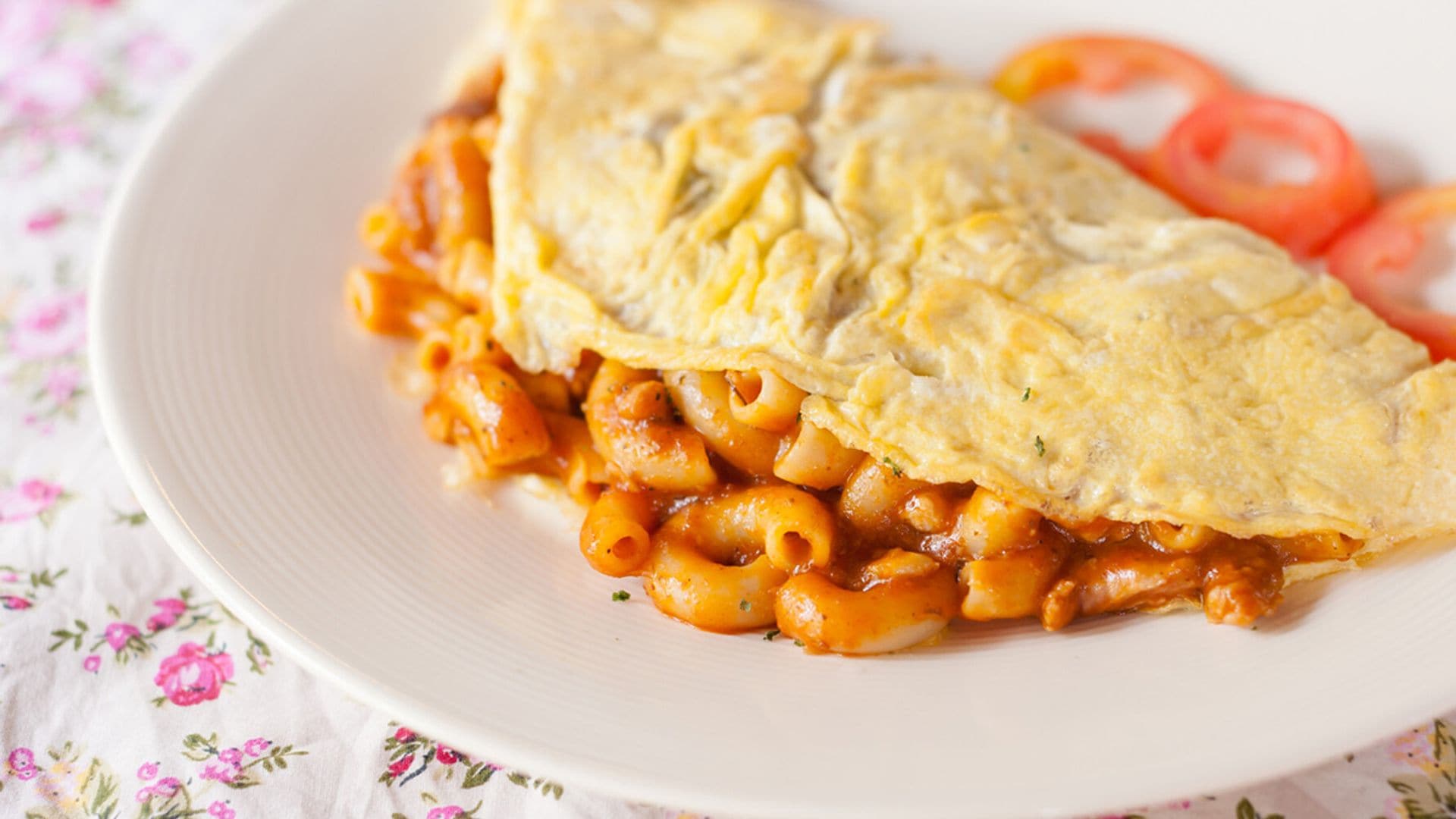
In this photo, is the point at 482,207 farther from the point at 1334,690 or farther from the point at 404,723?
the point at 1334,690

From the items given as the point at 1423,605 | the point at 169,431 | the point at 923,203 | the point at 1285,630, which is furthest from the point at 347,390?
the point at 1423,605

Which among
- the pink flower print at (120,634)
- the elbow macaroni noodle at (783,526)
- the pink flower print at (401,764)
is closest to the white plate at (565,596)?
the elbow macaroni noodle at (783,526)

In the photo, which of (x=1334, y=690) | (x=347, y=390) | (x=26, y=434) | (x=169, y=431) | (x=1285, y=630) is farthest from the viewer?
(x=26, y=434)

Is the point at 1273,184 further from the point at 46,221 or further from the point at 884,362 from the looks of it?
the point at 46,221

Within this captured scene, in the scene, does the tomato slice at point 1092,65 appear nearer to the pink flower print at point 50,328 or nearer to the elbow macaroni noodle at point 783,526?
the elbow macaroni noodle at point 783,526

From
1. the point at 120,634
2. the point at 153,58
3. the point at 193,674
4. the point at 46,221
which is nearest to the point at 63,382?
the point at 46,221

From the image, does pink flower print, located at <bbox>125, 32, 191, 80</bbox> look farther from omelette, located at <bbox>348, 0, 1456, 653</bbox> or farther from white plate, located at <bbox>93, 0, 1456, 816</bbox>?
omelette, located at <bbox>348, 0, 1456, 653</bbox>

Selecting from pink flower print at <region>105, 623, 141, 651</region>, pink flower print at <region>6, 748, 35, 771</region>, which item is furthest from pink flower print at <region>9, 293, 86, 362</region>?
pink flower print at <region>6, 748, 35, 771</region>
